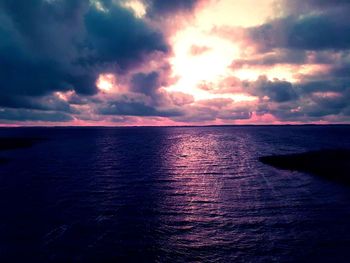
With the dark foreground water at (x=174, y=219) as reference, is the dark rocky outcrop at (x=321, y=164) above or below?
above

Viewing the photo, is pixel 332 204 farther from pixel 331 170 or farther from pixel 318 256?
pixel 331 170

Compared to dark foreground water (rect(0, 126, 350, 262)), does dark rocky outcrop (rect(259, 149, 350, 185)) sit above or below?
above

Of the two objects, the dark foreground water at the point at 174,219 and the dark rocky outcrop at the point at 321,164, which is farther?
the dark rocky outcrop at the point at 321,164

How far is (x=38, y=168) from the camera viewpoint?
64.7 meters

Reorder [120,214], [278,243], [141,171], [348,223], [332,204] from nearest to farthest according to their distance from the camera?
[278,243]
[348,223]
[120,214]
[332,204]
[141,171]

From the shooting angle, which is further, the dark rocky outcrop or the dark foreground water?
the dark rocky outcrop

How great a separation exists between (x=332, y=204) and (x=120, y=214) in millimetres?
24348

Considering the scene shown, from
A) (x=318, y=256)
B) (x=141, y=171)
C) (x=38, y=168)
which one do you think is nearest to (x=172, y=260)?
(x=318, y=256)

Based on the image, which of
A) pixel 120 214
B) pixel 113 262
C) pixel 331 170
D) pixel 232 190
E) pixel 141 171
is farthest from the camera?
pixel 141 171

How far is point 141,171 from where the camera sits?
60.9 m

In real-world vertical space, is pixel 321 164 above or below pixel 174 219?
above

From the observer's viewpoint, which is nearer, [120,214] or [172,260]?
[172,260]

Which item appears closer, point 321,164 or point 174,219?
point 174,219

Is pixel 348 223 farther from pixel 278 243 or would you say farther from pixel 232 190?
pixel 232 190
